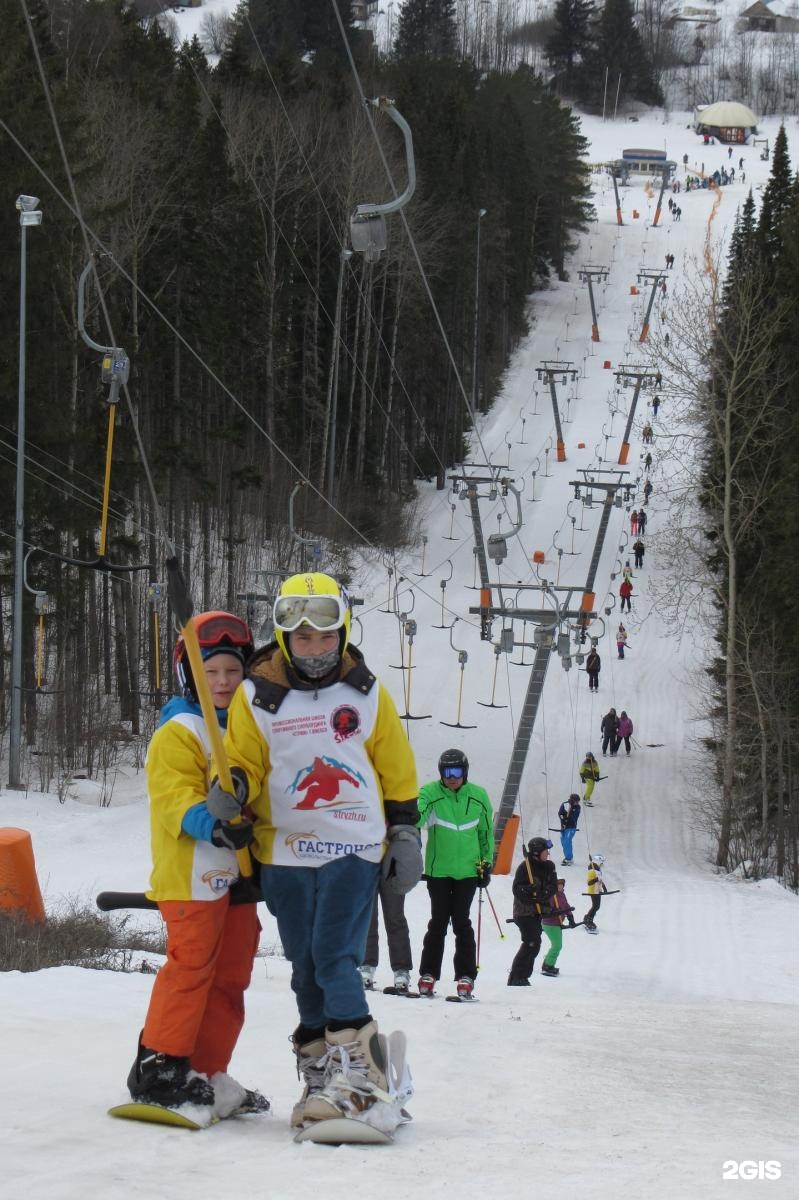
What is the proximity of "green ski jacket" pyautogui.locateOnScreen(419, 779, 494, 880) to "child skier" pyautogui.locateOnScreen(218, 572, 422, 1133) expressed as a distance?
452cm

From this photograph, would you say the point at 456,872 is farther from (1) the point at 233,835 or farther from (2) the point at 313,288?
(2) the point at 313,288

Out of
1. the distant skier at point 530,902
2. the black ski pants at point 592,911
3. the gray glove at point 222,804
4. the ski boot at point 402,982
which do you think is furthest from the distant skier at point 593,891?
the gray glove at point 222,804

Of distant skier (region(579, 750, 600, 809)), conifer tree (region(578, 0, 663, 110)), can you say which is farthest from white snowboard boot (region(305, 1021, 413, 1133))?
conifer tree (region(578, 0, 663, 110))

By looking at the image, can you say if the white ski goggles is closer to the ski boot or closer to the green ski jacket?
the green ski jacket

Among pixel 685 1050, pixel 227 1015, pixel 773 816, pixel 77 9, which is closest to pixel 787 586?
pixel 773 816

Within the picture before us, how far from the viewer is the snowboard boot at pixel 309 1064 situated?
16.3 feet

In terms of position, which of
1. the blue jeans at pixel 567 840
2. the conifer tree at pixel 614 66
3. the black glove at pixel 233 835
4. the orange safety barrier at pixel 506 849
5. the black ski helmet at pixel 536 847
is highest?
the conifer tree at pixel 614 66

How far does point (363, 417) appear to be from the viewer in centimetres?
5228

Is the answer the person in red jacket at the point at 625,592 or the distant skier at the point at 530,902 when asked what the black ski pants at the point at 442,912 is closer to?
the distant skier at the point at 530,902

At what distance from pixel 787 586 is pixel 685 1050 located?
22846 millimetres

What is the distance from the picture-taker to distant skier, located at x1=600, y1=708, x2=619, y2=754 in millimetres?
34438

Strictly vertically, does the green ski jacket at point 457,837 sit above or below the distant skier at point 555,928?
above

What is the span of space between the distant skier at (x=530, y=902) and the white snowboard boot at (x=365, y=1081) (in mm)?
7873

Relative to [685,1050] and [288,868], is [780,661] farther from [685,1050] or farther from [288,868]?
[288,868]
